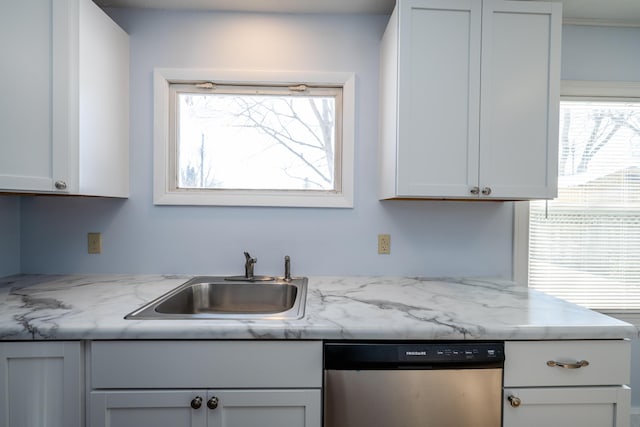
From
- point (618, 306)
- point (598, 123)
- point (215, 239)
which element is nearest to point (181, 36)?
point (215, 239)

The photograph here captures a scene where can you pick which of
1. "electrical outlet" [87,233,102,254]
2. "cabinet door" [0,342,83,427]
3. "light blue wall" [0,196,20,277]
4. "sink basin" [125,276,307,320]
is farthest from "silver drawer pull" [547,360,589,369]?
"light blue wall" [0,196,20,277]

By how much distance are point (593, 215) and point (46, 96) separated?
2.84 metres

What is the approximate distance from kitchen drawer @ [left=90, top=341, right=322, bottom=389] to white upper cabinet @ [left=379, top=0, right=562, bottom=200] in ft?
2.75

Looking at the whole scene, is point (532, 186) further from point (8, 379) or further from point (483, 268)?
point (8, 379)

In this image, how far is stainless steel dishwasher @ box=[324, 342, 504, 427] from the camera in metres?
1.09

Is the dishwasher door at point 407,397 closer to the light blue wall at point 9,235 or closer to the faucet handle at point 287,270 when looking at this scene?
the faucet handle at point 287,270

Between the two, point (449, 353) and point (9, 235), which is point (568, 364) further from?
point (9, 235)

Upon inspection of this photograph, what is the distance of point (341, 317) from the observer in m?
1.17

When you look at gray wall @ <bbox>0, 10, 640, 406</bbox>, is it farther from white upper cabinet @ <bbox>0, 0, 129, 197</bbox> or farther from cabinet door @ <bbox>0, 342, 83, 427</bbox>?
cabinet door @ <bbox>0, 342, 83, 427</bbox>

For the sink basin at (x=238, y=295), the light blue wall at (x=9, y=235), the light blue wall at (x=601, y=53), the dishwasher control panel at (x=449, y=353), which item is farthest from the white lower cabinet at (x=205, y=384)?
the light blue wall at (x=601, y=53)

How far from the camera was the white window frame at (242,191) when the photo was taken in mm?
1779

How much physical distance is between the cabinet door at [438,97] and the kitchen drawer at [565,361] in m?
0.69

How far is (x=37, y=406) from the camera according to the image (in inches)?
42.4

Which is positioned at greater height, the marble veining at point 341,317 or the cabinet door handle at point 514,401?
the marble veining at point 341,317
